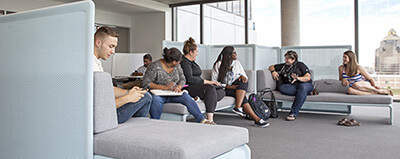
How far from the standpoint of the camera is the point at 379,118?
17.9 feet

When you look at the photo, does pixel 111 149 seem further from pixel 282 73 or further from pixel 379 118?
pixel 379 118

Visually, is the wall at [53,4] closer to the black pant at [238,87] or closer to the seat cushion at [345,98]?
the black pant at [238,87]

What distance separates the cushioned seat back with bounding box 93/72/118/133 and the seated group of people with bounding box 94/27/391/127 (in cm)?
28

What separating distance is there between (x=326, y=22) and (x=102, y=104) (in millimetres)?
7480

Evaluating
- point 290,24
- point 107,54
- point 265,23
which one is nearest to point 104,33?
point 107,54

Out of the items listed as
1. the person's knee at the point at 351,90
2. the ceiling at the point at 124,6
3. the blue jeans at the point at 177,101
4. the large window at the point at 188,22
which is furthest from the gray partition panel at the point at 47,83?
the large window at the point at 188,22

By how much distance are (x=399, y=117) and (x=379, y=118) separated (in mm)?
422

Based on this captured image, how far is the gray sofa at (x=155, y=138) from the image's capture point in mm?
1729

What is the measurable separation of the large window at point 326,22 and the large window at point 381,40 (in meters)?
0.27

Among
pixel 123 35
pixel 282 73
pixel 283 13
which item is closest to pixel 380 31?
pixel 283 13

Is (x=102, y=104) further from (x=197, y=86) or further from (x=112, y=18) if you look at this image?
(x=112, y=18)

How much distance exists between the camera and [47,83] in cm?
198

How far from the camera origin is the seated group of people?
2.40 m

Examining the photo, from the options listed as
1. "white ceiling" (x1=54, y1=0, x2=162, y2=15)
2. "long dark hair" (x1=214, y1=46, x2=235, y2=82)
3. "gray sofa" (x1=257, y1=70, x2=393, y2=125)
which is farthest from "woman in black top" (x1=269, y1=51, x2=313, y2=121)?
"white ceiling" (x1=54, y1=0, x2=162, y2=15)
